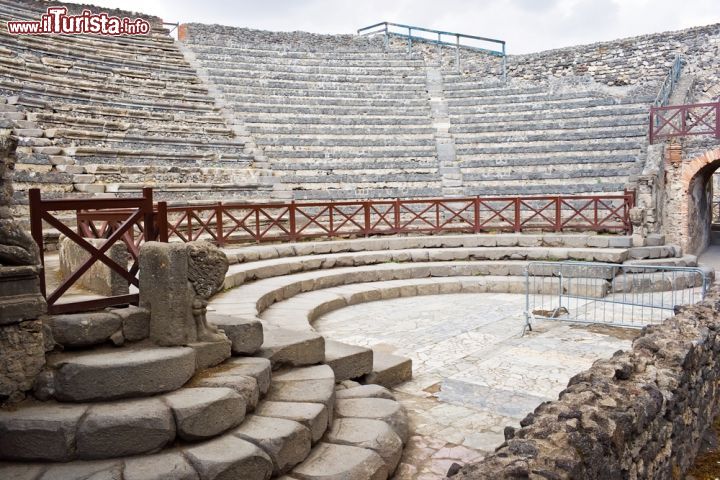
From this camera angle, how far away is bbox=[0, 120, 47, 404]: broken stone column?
3.50m

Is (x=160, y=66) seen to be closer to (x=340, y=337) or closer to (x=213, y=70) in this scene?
(x=213, y=70)

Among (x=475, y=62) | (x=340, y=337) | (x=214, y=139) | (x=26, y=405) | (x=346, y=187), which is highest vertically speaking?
(x=475, y=62)

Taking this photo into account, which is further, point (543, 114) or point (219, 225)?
point (543, 114)

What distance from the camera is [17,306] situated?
11.6 feet

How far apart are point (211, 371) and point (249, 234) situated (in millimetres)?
8701

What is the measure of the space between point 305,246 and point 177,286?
25.2ft

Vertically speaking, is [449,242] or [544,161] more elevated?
[544,161]

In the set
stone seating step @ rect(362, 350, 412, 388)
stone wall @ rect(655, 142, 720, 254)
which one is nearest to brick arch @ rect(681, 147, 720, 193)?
stone wall @ rect(655, 142, 720, 254)

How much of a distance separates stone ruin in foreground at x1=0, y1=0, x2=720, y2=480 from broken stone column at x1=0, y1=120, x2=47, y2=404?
1cm

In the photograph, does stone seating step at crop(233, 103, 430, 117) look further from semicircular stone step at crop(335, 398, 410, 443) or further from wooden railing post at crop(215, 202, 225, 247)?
semicircular stone step at crop(335, 398, 410, 443)

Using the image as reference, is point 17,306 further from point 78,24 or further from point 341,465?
point 78,24

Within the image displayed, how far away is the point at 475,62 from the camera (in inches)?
899

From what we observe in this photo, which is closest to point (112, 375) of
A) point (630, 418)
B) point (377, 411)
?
point (377, 411)

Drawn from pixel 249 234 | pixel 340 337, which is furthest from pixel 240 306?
pixel 249 234
